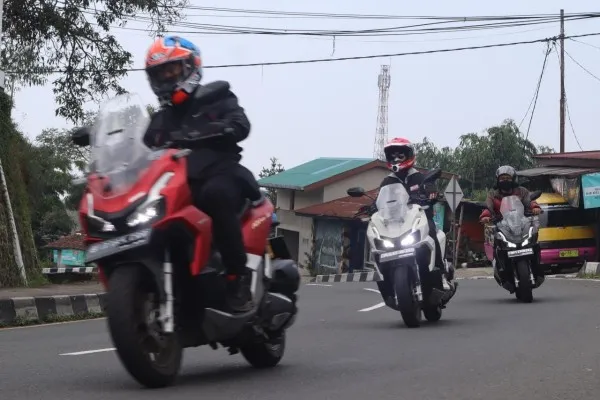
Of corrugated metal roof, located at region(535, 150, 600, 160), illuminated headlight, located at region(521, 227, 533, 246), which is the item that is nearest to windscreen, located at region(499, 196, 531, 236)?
illuminated headlight, located at region(521, 227, 533, 246)

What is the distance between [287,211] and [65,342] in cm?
4383

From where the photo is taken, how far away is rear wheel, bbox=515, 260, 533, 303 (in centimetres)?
1426

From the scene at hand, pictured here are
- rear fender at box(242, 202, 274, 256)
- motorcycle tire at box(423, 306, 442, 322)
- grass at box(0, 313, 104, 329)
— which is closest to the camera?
rear fender at box(242, 202, 274, 256)

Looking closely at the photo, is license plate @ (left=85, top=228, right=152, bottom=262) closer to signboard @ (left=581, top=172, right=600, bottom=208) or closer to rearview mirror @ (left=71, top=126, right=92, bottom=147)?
rearview mirror @ (left=71, top=126, right=92, bottom=147)

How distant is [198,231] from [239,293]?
69cm

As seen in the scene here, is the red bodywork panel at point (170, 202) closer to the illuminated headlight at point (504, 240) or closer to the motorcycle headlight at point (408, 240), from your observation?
the motorcycle headlight at point (408, 240)

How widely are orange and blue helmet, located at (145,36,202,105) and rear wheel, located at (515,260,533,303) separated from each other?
8.60 m

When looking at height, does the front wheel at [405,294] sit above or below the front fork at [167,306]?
below

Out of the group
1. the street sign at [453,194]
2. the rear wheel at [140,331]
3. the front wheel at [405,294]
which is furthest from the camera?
the street sign at [453,194]

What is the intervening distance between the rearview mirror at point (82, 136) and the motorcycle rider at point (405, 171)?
205 inches

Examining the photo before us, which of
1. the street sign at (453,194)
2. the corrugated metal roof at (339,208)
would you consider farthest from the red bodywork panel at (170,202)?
the corrugated metal roof at (339,208)

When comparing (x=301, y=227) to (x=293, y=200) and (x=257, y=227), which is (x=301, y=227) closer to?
(x=293, y=200)

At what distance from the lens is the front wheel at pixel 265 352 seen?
739cm

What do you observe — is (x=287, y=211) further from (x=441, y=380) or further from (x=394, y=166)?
(x=441, y=380)
